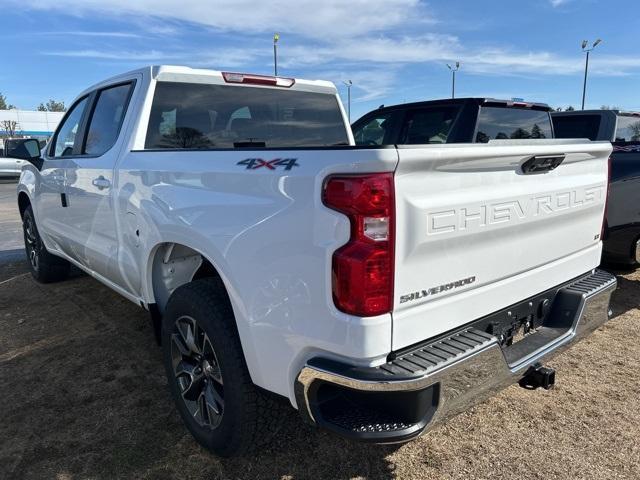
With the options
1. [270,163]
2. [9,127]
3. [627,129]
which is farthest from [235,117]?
[9,127]

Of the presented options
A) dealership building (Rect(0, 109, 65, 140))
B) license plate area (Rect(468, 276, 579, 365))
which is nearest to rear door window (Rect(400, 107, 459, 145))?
license plate area (Rect(468, 276, 579, 365))

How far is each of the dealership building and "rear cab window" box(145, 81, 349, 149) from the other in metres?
51.8

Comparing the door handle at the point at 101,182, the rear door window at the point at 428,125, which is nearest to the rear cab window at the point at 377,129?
the rear door window at the point at 428,125

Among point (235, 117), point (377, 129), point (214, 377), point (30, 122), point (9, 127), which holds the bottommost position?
point (214, 377)

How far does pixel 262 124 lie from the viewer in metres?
3.70

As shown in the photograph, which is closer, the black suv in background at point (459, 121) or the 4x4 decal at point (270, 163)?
the 4x4 decal at point (270, 163)

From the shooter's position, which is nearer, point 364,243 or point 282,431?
point 364,243

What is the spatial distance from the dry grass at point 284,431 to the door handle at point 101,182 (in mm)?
1276

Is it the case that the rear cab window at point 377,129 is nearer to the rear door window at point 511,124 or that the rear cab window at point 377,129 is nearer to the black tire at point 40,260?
the rear door window at point 511,124

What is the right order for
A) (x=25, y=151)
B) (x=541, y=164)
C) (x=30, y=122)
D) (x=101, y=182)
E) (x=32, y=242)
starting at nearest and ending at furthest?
(x=541, y=164)
(x=101, y=182)
(x=25, y=151)
(x=32, y=242)
(x=30, y=122)

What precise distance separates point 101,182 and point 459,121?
3.92 m

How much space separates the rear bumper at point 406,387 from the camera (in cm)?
184

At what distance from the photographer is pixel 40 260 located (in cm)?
554

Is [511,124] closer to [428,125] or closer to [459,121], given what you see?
[459,121]
